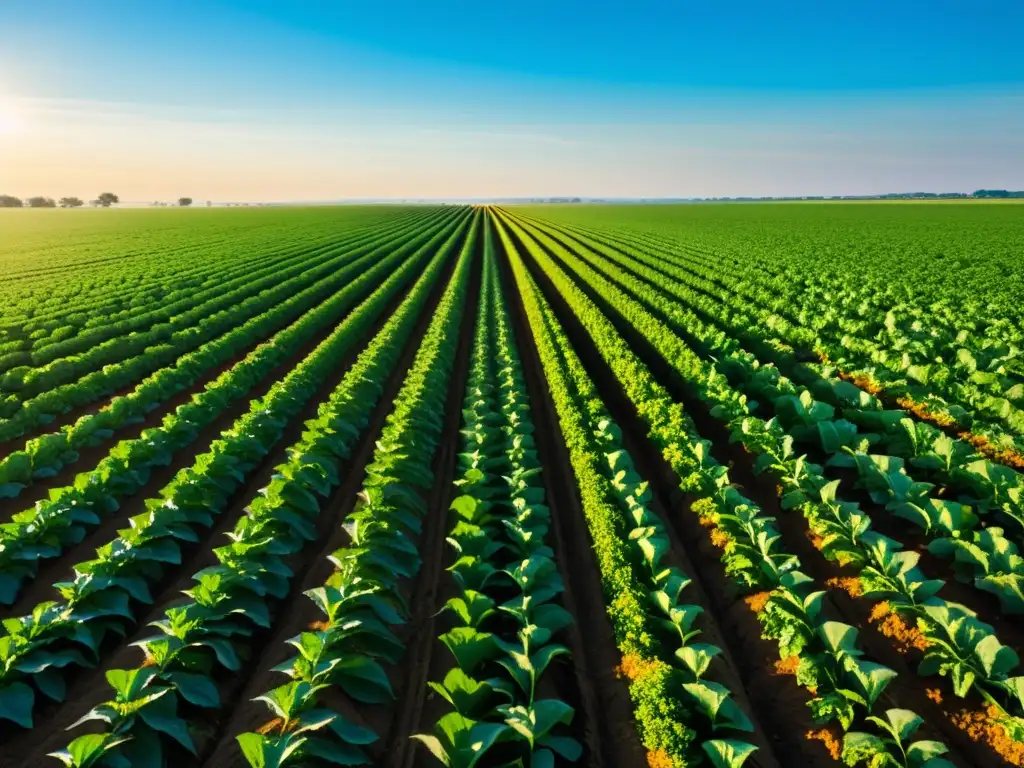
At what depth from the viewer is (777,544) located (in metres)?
6.59

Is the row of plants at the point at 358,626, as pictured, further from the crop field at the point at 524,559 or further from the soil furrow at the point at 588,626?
the soil furrow at the point at 588,626

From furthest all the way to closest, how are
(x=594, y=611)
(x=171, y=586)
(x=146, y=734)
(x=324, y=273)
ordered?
(x=324, y=273)
(x=171, y=586)
(x=594, y=611)
(x=146, y=734)

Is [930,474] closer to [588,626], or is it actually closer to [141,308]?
[588,626]

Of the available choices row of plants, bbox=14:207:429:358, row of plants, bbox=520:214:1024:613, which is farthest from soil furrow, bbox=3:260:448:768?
row of plants, bbox=14:207:429:358

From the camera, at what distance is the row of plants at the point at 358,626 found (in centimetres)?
399

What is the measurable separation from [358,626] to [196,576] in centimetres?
168

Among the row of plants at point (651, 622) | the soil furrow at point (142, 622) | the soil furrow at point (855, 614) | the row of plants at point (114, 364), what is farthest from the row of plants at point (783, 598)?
the row of plants at point (114, 364)

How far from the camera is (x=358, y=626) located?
498cm

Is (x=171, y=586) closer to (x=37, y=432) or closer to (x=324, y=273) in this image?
(x=37, y=432)

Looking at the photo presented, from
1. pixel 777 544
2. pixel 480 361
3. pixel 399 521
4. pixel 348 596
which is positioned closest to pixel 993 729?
pixel 777 544

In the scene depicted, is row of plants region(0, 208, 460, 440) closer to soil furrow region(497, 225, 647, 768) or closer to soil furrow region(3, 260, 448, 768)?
soil furrow region(3, 260, 448, 768)

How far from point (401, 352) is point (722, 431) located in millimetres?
9363

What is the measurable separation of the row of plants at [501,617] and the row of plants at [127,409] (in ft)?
20.8

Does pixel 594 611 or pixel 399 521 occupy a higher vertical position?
pixel 399 521
